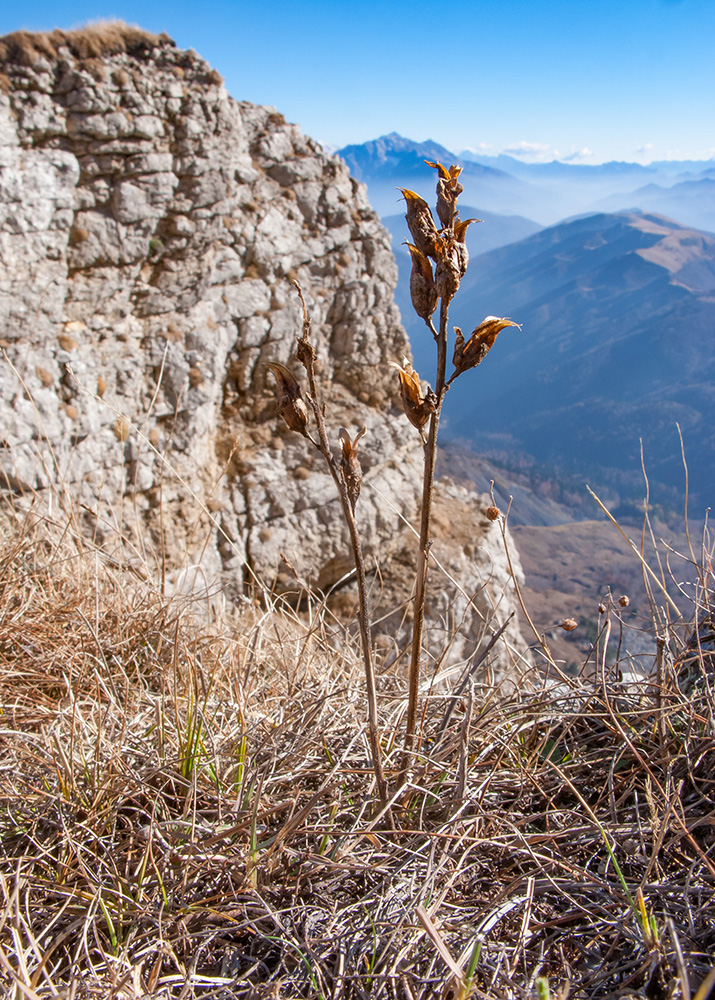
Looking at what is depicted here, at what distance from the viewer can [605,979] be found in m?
0.85

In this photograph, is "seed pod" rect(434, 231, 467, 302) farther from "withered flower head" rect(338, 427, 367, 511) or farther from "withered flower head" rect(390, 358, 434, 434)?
"withered flower head" rect(338, 427, 367, 511)

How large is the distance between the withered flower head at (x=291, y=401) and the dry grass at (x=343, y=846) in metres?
0.64

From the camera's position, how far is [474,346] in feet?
2.86

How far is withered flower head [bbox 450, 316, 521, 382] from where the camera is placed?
0.87 m

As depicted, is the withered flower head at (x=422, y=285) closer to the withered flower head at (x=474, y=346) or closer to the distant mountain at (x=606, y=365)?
the withered flower head at (x=474, y=346)

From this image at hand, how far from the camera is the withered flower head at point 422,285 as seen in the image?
2.93ft

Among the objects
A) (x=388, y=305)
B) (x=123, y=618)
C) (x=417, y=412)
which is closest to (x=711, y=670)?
(x=417, y=412)

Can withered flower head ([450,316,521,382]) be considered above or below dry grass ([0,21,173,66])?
below

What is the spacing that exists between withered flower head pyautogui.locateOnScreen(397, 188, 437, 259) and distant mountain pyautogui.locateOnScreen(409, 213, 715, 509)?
2745 inches

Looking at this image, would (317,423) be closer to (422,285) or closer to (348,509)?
(348,509)

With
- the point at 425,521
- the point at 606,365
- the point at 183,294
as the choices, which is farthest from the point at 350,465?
the point at 606,365

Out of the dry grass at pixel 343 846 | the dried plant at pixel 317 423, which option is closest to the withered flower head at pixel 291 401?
the dried plant at pixel 317 423

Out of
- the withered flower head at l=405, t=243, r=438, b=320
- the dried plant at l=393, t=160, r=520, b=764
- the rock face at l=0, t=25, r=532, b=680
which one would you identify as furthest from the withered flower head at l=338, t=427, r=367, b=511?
the rock face at l=0, t=25, r=532, b=680

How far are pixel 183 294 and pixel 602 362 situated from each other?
11291cm
